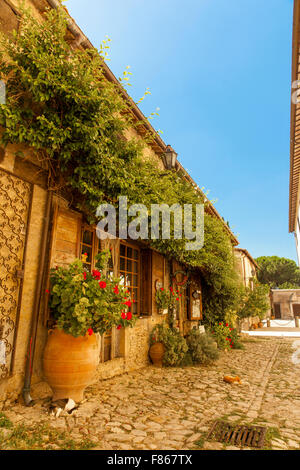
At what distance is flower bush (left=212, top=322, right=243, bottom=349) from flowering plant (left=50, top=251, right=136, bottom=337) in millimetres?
6067

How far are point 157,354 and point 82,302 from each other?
342cm

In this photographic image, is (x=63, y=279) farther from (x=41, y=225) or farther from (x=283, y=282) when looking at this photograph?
(x=283, y=282)

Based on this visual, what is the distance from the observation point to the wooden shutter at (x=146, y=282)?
650 cm

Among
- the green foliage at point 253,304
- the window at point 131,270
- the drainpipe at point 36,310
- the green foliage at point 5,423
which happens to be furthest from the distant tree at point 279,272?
the green foliage at point 5,423

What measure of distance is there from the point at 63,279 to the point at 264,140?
83110 mm

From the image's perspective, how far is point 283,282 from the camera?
3819 cm

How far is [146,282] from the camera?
664 cm

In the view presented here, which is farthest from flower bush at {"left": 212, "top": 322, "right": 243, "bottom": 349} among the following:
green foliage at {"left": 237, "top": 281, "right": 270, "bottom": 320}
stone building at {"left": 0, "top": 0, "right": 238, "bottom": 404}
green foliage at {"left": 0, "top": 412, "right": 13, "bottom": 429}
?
green foliage at {"left": 0, "top": 412, "right": 13, "bottom": 429}

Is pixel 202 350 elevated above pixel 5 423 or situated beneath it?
elevated above

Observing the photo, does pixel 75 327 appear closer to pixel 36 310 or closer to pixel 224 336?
pixel 36 310

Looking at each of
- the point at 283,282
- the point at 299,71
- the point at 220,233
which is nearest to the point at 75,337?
the point at 220,233

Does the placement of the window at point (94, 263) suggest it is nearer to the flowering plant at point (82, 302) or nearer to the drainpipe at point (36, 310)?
the drainpipe at point (36, 310)

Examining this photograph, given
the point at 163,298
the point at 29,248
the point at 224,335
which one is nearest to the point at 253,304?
the point at 224,335
